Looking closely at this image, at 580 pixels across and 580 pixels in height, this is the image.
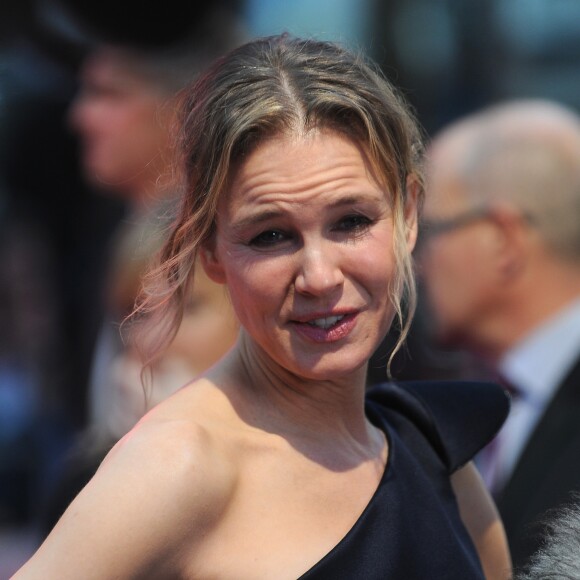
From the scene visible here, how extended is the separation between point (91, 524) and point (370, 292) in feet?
1.91

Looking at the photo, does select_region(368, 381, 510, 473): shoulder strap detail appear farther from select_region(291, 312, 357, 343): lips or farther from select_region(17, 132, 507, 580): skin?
select_region(291, 312, 357, 343): lips

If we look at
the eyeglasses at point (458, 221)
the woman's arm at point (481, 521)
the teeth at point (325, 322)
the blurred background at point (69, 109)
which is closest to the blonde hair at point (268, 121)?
the teeth at point (325, 322)

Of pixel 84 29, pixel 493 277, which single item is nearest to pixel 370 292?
pixel 493 277

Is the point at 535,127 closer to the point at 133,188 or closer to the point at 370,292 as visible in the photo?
the point at 133,188

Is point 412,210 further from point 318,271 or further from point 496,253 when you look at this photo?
point 496,253

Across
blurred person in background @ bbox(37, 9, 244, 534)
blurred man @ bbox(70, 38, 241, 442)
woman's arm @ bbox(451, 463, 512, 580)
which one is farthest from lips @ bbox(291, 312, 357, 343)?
blurred man @ bbox(70, 38, 241, 442)

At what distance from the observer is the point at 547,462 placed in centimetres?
321

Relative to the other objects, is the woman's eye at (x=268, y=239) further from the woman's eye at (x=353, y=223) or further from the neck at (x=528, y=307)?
the neck at (x=528, y=307)

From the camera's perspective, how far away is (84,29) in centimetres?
504

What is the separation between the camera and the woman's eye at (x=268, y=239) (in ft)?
5.95

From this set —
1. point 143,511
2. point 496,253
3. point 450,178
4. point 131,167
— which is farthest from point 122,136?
point 143,511

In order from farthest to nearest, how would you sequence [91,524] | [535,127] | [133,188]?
[133,188] < [535,127] < [91,524]

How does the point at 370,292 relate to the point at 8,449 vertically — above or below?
above

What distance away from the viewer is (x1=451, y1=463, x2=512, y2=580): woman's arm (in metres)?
2.27
